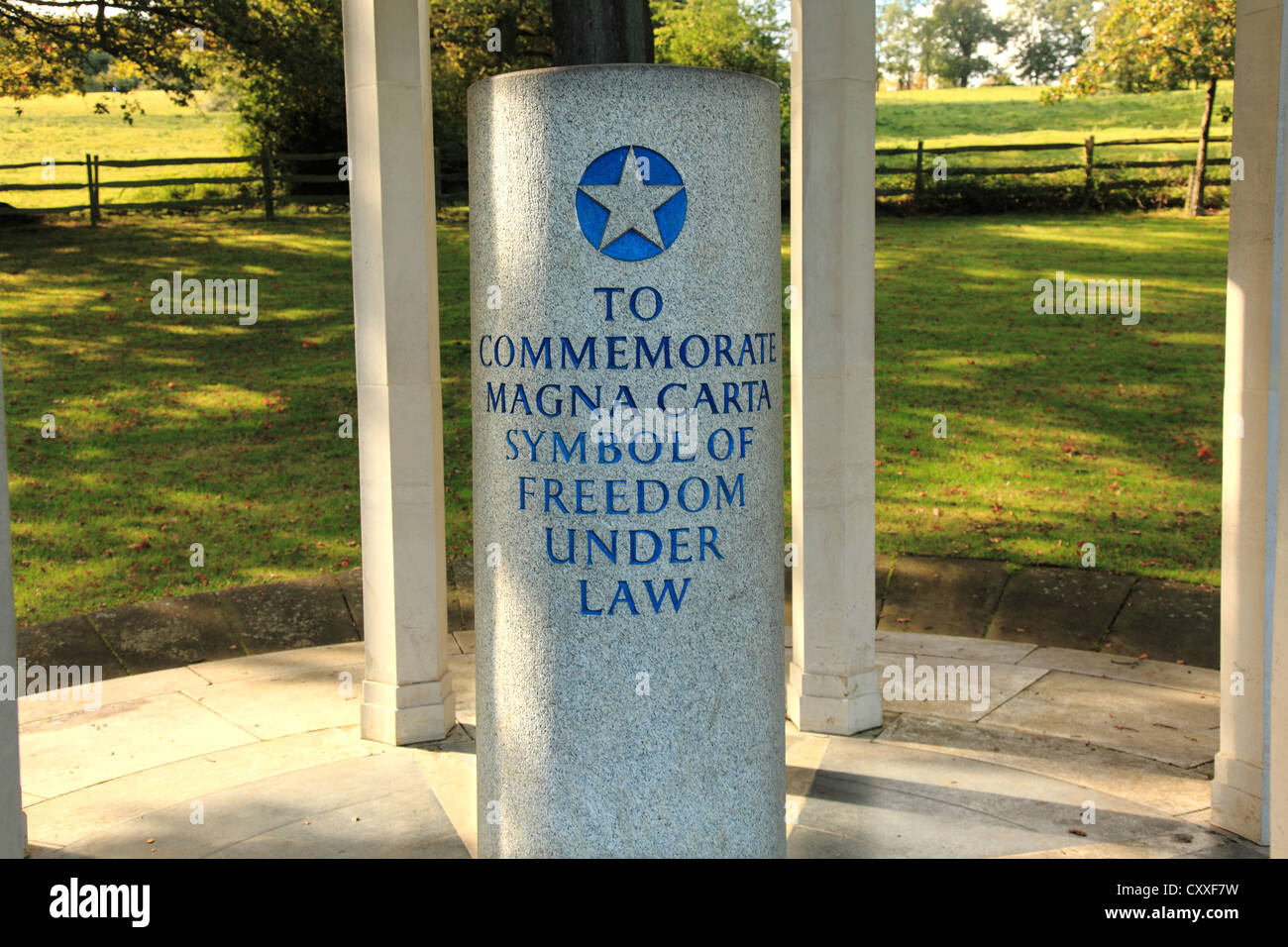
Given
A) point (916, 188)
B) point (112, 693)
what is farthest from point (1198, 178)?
point (112, 693)

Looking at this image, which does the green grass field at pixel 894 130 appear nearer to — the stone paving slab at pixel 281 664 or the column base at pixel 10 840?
the stone paving slab at pixel 281 664

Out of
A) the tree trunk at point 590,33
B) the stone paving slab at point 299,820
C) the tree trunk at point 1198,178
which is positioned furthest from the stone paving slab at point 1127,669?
the tree trunk at point 1198,178

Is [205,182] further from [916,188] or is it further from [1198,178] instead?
[1198,178]

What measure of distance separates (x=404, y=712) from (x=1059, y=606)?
247 inches

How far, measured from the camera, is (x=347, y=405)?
18922 millimetres

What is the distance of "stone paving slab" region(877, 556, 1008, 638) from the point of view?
36.6 feet

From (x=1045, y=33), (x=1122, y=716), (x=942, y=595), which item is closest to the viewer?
(x=1122, y=716)

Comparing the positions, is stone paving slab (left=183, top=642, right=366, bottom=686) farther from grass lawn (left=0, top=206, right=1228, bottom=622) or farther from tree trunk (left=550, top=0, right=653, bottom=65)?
tree trunk (left=550, top=0, right=653, bottom=65)

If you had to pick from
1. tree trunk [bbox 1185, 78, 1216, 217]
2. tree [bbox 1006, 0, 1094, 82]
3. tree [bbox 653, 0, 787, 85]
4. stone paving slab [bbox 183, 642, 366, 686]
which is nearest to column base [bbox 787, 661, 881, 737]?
stone paving slab [bbox 183, 642, 366, 686]

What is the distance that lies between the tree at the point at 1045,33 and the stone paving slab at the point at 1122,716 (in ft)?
203

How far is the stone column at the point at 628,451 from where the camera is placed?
5312 mm

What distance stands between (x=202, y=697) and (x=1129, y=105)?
47.7 m

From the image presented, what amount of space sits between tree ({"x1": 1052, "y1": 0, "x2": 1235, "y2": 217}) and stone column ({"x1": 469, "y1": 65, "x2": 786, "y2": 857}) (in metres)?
22.9
